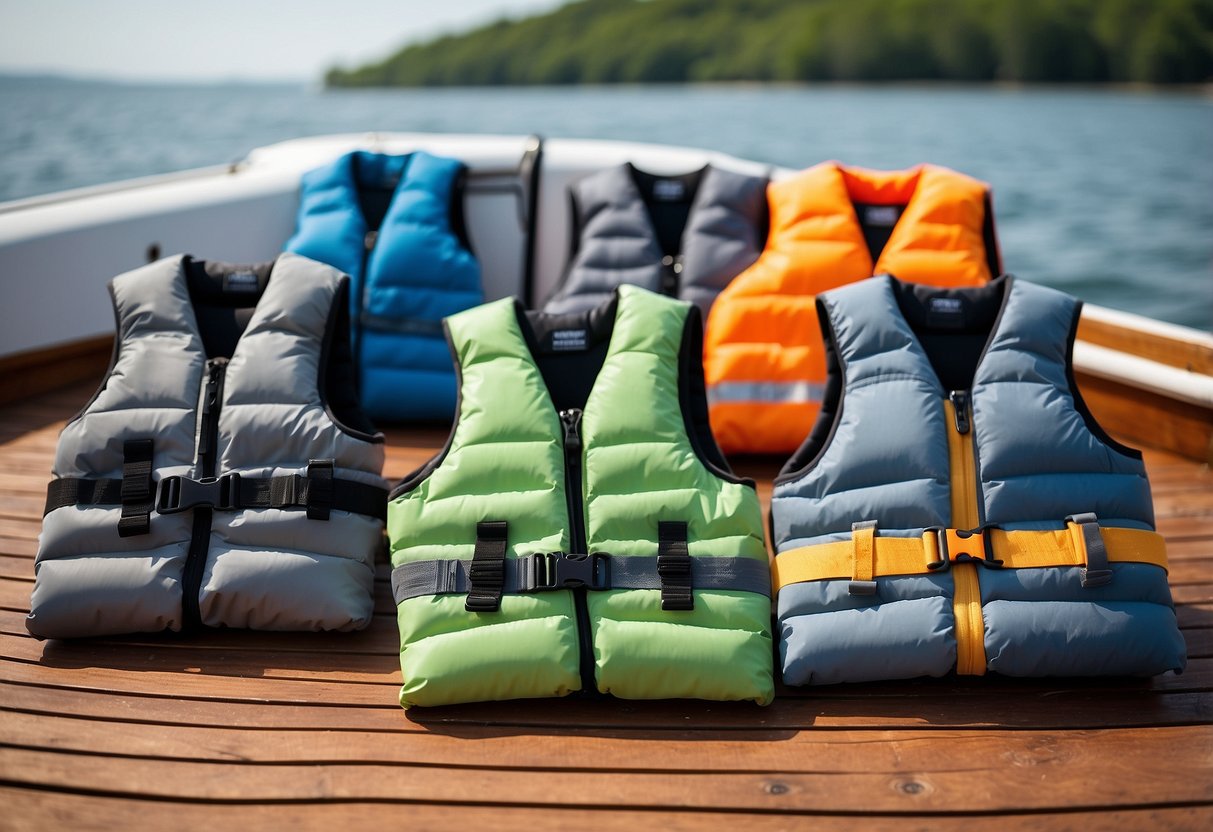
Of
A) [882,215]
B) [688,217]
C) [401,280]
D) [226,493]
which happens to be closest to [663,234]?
[688,217]

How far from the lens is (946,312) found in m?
2.13

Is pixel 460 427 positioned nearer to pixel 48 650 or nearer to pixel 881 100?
pixel 48 650

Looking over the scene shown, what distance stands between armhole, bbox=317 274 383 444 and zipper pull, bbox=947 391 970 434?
1254mm

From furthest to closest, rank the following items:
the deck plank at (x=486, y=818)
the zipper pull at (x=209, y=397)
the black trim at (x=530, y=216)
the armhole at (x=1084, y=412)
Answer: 1. the black trim at (x=530, y=216)
2. the zipper pull at (x=209, y=397)
3. the armhole at (x=1084, y=412)
4. the deck plank at (x=486, y=818)

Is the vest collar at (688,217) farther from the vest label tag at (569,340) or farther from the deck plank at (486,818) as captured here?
the deck plank at (486,818)

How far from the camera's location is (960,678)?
188cm

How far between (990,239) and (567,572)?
1.81 meters

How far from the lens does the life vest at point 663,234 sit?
289 centimetres

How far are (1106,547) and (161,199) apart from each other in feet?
10.6

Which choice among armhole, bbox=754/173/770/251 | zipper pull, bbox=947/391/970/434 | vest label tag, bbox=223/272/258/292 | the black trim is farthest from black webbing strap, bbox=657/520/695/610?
the black trim

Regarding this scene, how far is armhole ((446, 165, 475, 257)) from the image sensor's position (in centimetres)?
312

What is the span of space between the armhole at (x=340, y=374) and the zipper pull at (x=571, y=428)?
0.44m

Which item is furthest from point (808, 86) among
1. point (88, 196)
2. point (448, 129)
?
point (88, 196)

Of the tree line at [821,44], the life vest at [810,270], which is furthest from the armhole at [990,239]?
the tree line at [821,44]
